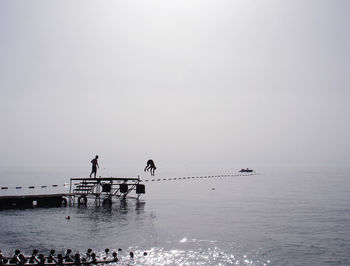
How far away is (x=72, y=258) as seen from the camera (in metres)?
21.0

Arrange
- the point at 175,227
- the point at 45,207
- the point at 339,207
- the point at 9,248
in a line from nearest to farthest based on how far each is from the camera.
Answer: the point at 9,248 < the point at 175,227 < the point at 45,207 < the point at 339,207

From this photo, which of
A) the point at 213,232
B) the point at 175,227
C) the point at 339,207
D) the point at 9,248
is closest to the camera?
the point at 9,248

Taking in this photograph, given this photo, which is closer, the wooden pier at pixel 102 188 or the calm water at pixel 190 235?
the calm water at pixel 190 235

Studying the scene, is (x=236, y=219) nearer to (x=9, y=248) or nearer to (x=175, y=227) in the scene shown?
(x=175, y=227)

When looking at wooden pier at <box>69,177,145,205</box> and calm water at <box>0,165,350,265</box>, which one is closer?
calm water at <box>0,165,350,265</box>

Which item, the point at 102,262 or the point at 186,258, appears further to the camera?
the point at 186,258

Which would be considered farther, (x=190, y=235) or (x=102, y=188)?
(x=102, y=188)

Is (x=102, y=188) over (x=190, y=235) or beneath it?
over

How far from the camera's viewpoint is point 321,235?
31.5 meters

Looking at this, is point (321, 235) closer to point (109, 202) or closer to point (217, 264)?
point (217, 264)

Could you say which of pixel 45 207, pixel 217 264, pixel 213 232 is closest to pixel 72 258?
pixel 217 264

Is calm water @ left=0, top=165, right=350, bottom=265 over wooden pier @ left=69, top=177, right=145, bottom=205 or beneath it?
beneath

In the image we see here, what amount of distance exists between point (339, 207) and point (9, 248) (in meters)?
48.4

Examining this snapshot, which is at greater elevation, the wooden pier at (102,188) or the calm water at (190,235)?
the wooden pier at (102,188)
